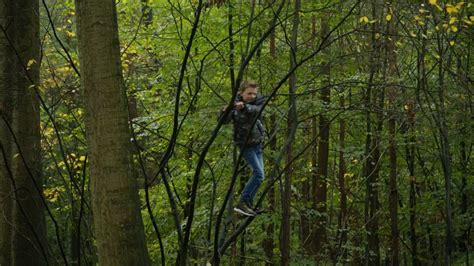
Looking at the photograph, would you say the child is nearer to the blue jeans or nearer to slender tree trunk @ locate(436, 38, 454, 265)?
the blue jeans

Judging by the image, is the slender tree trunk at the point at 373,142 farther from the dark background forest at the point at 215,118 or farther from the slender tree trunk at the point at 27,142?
the slender tree trunk at the point at 27,142

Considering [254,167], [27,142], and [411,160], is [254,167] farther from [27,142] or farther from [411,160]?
[411,160]

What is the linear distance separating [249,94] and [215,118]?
4.11m

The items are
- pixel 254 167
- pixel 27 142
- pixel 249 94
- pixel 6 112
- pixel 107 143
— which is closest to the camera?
pixel 107 143

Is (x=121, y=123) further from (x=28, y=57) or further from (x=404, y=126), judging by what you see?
(x=404, y=126)

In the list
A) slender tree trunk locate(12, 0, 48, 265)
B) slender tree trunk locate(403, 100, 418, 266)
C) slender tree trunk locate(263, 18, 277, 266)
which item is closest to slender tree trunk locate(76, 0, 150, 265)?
slender tree trunk locate(12, 0, 48, 265)

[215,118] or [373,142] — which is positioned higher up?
[215,118]

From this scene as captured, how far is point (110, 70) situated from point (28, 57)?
4.16m

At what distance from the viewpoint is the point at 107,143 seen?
13.3 ft

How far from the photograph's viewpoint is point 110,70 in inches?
162

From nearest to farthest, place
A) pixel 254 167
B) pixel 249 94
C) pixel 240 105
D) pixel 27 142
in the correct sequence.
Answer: pixel 240 105
pixel 249 94
pixel 254 167
pixel 27 142

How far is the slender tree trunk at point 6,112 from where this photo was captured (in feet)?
25.0

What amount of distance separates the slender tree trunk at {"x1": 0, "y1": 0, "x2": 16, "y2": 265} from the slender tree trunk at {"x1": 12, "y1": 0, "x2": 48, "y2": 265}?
0.32 ft

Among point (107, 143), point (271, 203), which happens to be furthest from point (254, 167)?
point (271, 203)
